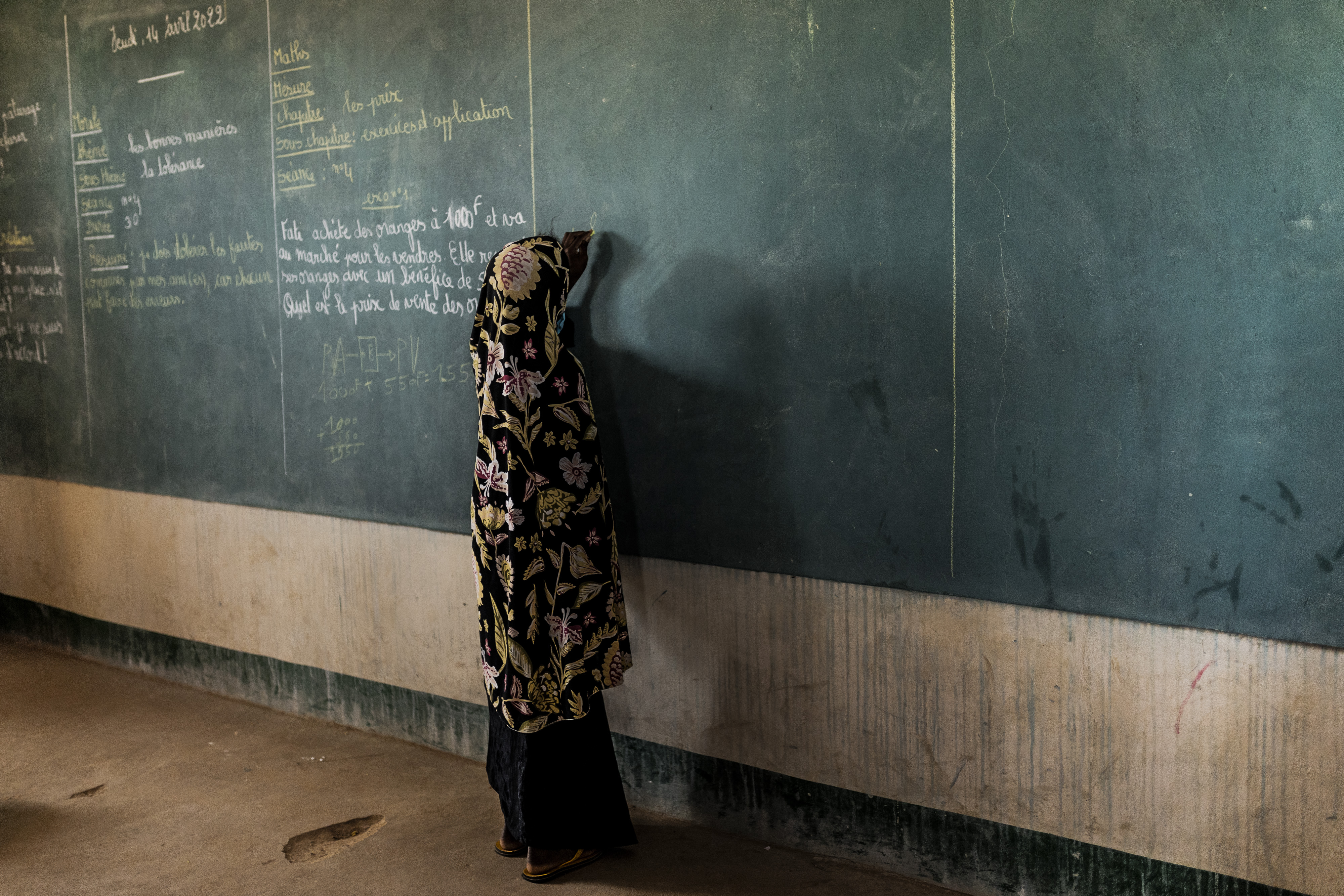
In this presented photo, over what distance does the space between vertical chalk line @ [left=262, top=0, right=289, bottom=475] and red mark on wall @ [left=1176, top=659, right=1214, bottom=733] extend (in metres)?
3.11

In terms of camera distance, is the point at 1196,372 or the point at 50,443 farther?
the point at 50,443

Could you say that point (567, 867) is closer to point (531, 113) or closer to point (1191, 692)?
point (1191, 692)

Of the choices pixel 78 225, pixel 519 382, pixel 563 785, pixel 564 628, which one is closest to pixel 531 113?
pixel 519 382

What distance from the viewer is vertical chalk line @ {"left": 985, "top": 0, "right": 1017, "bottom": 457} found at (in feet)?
7.95

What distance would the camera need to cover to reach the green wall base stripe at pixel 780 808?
2.51m

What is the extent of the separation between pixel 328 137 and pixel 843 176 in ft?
6.49

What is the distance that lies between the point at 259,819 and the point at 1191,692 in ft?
8.60

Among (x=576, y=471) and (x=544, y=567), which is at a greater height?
(x=576, y=471)

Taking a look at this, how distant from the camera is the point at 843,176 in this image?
2.68 m

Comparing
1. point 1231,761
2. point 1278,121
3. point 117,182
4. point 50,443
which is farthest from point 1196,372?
point 50,443

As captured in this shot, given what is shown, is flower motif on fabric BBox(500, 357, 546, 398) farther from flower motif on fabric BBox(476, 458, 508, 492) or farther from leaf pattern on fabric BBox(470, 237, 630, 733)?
flower motif on fabric BBox(476, 458, 508, 492)

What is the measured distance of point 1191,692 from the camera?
2365 millimetres

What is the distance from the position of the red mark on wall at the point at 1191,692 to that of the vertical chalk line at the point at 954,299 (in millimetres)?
566

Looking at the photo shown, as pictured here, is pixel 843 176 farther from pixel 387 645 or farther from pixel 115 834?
pixel 115 834
